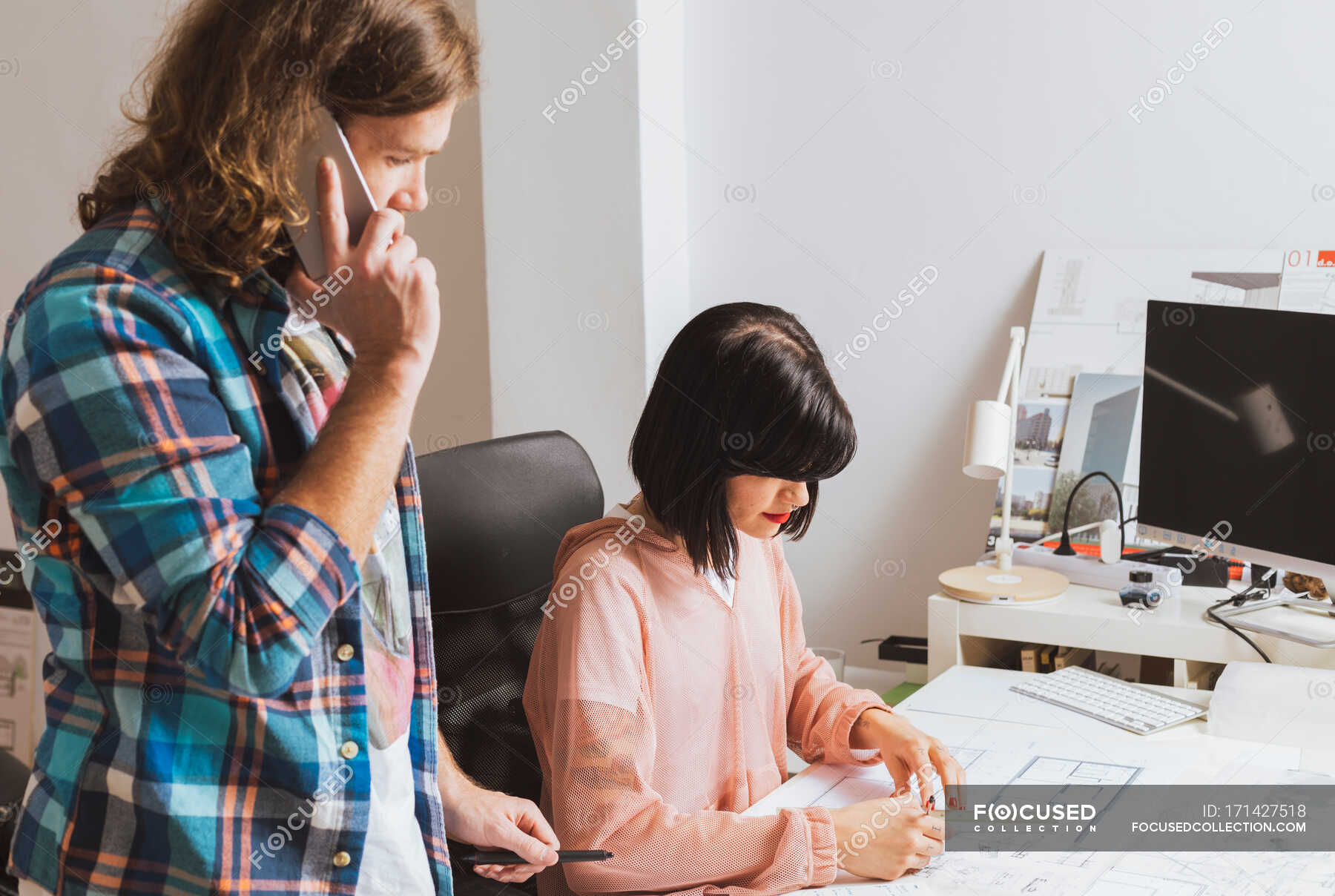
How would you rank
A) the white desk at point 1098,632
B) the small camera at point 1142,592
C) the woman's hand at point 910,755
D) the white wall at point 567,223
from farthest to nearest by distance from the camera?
the white wall at point 567,223 → the small camera at point 1142,592 → the white desk at point 1098,632 → the woman's hand at point 910,755

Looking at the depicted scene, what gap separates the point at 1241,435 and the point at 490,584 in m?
1.13

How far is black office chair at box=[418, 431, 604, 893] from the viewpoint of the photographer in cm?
148

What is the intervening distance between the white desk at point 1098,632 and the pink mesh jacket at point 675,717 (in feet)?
1.55

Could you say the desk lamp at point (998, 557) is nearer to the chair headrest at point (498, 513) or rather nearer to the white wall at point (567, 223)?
the chair headrest at point (498, 513)

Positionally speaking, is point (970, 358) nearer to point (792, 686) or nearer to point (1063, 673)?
point (1063, 673)

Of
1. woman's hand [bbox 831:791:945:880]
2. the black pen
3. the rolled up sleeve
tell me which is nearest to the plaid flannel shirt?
the rolled up sleeve

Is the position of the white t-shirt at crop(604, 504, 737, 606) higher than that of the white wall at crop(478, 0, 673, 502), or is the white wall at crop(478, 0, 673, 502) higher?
the white wall at crop(478, 0, 673, 502)

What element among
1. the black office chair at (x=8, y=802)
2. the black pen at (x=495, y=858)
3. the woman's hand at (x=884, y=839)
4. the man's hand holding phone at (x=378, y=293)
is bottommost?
the black office chair at (x=8, y=802)

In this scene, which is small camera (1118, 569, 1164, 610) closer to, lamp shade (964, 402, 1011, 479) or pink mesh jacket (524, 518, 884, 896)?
lamp shade (964, 402, 1011, 479)

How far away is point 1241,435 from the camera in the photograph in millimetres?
1715

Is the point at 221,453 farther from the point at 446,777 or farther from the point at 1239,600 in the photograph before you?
the point at 1239,600

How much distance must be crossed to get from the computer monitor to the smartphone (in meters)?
1.35

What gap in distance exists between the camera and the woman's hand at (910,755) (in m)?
1.29

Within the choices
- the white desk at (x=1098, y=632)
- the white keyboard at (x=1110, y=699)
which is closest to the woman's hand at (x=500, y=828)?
the white keyboard at (x=1110, y=699)
